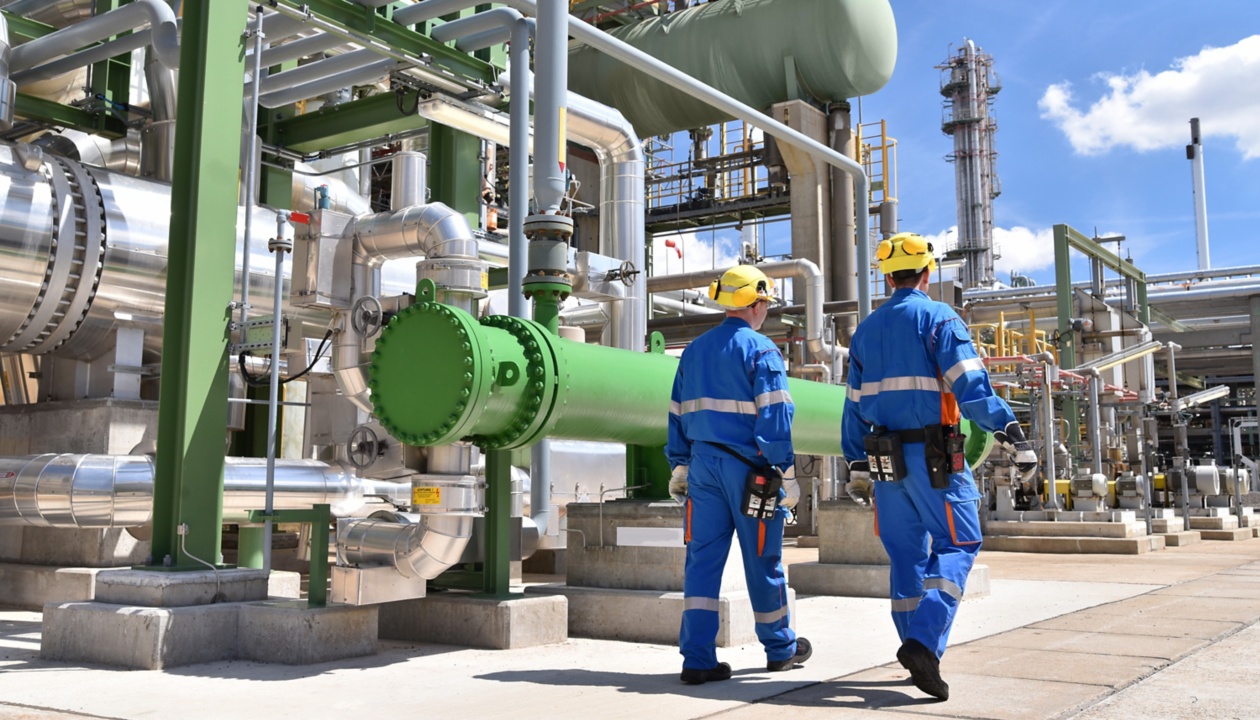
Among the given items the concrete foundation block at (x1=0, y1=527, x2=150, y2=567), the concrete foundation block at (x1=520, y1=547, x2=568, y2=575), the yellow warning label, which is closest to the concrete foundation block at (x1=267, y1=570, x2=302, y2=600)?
the concrete foundation block at (x1=0, y1=527, x2=150, y2=567)

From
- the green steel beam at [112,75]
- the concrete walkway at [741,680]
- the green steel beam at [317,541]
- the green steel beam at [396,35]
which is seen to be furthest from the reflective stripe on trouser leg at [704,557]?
the green steel beam at [112,75]

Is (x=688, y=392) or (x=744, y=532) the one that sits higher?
(x=688, y=392)

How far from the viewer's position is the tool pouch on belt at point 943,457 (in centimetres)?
417

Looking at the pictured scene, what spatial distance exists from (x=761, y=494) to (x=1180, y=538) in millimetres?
12580

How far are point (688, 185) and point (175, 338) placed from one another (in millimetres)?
17999

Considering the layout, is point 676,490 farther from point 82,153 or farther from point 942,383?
point 82,153

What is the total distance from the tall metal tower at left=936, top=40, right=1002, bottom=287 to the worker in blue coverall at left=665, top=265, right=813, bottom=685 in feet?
162

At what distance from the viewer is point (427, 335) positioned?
184 inches

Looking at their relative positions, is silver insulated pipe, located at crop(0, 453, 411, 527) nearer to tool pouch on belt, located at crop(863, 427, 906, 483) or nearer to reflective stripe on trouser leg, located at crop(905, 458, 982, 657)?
tool pouch on belt, located at crop(863, 427, 906, 483)

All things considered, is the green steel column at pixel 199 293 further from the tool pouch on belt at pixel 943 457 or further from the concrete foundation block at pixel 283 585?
the tool pouch on belt at pixel 943 457

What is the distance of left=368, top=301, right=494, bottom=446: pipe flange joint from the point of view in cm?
454

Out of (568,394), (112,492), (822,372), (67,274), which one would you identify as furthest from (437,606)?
(822,372)

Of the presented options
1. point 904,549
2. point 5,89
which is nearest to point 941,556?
point 904,549

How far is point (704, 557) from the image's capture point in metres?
4.49
